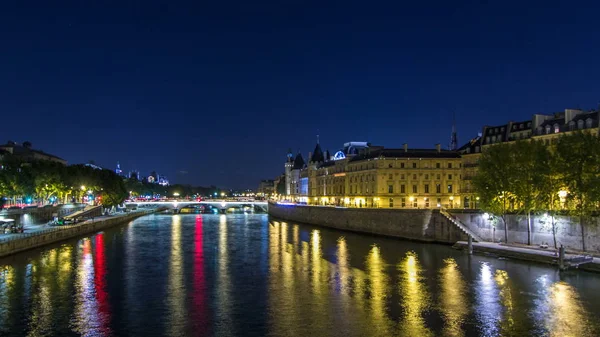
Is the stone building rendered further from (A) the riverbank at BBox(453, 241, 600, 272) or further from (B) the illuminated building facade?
(A) the riverbank at BBox(453, 241, 600, 272)

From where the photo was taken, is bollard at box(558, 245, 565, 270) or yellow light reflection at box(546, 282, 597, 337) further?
bollard at box(558, 245, 565, 270)

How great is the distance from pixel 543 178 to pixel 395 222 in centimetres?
2751

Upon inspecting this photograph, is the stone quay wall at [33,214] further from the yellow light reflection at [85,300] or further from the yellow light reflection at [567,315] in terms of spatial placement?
the yellow light reflection at [567,315]

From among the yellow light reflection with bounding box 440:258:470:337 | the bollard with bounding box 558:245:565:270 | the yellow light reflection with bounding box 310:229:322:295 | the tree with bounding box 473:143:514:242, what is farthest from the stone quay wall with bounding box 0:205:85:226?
the bollard with bounding box 558:245:565:270

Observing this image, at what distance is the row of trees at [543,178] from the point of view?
50500mm

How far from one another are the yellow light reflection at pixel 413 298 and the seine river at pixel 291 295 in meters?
0.08

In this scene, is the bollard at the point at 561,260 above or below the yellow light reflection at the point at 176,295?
above

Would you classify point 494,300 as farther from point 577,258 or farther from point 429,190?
point 429,190

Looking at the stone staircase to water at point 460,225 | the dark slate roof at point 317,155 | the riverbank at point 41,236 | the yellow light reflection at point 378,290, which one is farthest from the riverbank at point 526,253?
the dark slate roof at point 317,155

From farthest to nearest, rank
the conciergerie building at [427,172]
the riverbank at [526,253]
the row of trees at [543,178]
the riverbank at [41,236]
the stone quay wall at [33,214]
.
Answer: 1. the conciergerie building at [427,172]
2. the stone quay wall at [33,214]
3. the riverbank at [41,236]
4. the row of trees at [543,178]
5. the riverbank at [526,253]

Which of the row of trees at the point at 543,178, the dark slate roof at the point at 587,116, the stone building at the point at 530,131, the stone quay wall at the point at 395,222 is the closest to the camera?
the row of trees at the point at 543,178

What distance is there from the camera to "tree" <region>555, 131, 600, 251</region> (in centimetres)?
4969

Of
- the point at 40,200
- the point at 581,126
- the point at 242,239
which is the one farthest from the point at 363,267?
the point at 40,200

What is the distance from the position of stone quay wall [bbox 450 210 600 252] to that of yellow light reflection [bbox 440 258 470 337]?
12.8 meters
